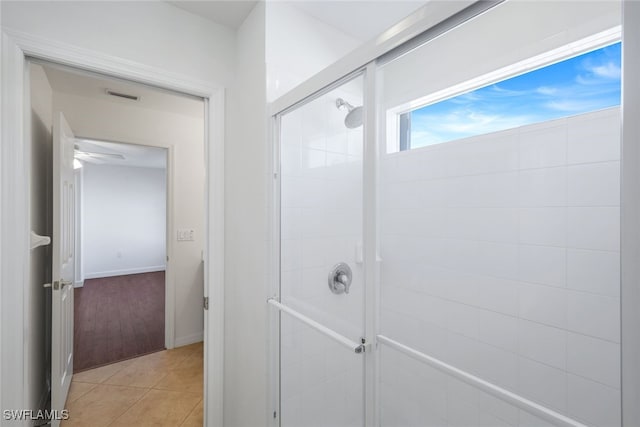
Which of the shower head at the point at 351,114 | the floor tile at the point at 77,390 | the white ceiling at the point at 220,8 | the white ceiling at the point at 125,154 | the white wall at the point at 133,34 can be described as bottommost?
the floor tile at the point at 77,390

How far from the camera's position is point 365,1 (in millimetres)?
1540

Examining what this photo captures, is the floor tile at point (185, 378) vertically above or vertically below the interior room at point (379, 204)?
below

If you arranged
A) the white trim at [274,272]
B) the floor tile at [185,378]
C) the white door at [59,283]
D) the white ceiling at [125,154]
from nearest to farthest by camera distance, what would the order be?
1. the white trim at [274,272]
2. the white door at [59,283]
3. the floor tile at [185,378]
4. the white ceiling at [125,154]

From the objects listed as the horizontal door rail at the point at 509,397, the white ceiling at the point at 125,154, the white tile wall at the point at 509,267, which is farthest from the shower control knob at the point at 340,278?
the white ceiling at the point at 125,154

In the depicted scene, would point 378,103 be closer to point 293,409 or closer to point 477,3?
point 477,3

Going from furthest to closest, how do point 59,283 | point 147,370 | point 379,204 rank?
1. point 147,370
2. point 59,283
3. point 379,204

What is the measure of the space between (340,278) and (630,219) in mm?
847

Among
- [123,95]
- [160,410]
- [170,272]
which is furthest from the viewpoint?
[170,272]

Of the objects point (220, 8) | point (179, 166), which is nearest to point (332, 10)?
point (220, 8)

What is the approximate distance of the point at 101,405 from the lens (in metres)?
2.10

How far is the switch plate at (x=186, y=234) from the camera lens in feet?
10.5

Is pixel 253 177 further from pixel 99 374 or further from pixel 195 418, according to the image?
pixel 99 374

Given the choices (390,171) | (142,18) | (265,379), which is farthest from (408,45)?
(265,379)

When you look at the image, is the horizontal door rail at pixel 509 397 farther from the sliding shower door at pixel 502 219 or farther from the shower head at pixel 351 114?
the shower head at pixel 351 114
